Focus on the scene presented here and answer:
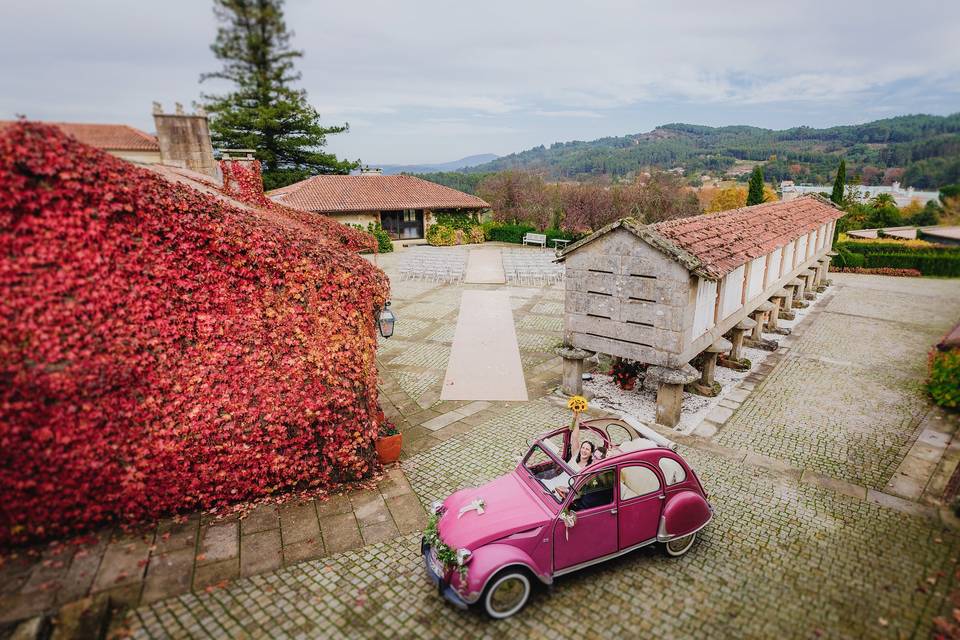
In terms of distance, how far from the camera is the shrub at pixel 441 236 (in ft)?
119

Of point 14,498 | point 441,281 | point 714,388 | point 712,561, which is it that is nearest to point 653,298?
point 714,388

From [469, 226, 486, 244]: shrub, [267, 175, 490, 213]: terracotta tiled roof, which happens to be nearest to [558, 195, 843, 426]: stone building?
[267, 175, 490, 213]: terracotta tiled roof

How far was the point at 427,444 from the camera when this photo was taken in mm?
9188

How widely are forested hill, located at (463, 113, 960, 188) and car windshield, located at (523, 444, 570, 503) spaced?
25.6ft

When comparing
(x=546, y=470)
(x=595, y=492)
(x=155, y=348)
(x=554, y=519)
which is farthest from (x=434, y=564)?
(x=155, y=348)

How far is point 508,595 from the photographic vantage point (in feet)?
17.7

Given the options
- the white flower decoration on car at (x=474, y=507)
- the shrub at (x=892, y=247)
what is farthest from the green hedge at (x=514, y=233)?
the white flower decoration on car at (x=474, y=507)

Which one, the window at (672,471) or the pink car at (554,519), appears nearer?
the pink car at (554,519)

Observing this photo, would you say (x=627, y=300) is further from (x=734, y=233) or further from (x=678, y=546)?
(x=678, y=546)

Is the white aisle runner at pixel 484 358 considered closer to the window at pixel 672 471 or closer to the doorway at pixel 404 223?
the window at pixel 672 471

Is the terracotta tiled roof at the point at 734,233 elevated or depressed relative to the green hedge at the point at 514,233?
elevated

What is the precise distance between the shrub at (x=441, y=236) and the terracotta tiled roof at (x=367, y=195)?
1.61 m

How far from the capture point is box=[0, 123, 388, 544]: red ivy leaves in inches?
212

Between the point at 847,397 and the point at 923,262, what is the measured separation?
897 inches
